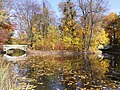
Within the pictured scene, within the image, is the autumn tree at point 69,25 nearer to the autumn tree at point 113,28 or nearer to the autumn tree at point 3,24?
the autumn tree at point 113,28

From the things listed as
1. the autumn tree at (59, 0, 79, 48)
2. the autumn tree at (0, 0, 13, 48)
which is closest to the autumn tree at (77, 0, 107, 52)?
the autumn tree at (59, 0, 79, 48)

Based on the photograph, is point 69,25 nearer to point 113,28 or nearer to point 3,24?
point 113,28

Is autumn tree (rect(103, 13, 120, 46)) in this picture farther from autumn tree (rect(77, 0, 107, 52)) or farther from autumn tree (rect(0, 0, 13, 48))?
autumn tree (rect(0, 0, 13, 48))

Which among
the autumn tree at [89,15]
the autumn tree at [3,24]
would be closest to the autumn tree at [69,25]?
the autumn tree at [89,15]

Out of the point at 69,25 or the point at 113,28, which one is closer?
the point at 69,25

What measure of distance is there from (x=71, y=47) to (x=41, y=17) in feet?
25.8

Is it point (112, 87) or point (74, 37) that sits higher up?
point (74, 37)

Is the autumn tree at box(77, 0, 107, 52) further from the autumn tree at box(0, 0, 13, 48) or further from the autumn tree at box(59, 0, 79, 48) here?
the autumn tree at box(0, 0, 13, 48)

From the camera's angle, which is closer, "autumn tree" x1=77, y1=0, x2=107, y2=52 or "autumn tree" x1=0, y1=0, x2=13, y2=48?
"autumn tree" x1=0, y1=0, x2=13, y2=48

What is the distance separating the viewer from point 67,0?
3466cm

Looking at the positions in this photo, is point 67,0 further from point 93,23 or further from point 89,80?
point 89,80

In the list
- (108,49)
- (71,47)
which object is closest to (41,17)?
(71,47)

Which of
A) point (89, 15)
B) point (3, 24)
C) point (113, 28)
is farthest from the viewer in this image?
point (113, 28)

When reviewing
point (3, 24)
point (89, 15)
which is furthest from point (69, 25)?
point (3, 24)
